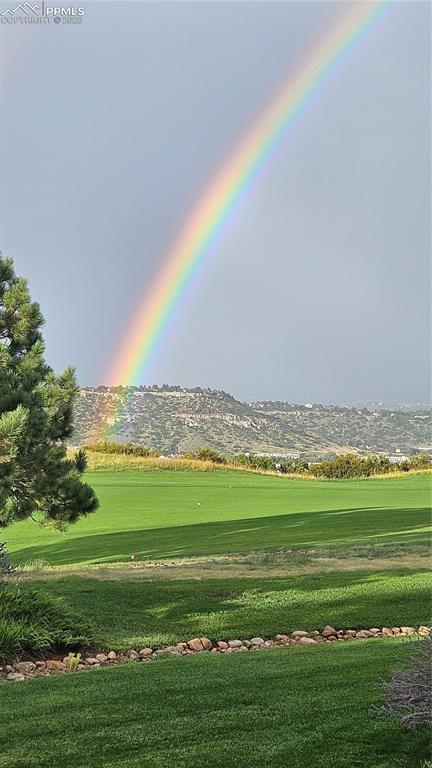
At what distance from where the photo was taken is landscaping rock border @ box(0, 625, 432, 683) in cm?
838

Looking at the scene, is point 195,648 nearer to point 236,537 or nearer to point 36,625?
point 36,625

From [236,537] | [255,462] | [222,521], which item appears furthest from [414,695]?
[255,462]

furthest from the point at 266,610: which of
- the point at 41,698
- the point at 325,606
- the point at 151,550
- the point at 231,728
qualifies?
the point at 151,550

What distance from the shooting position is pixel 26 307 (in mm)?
11297

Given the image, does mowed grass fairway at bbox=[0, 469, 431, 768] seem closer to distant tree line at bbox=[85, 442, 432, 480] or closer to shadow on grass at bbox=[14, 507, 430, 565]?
A: shadow on grass at bbox=[14, 507, 430, 565]

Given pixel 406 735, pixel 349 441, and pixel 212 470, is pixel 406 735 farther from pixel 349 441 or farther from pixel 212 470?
pixel 349 441

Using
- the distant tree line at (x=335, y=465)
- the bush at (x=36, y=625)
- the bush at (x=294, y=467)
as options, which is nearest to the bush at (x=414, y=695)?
the bush at (x=36, y=625)

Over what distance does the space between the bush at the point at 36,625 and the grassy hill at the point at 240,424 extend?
62814mm

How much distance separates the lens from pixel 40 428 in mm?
9609

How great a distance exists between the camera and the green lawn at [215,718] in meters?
4.49

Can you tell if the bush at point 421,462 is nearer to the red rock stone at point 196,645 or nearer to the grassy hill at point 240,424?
the grassy hill at point 240,424

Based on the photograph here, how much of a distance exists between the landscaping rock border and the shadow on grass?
297 inches

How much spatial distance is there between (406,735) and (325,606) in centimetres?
632

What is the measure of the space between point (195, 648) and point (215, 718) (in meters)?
3.86
